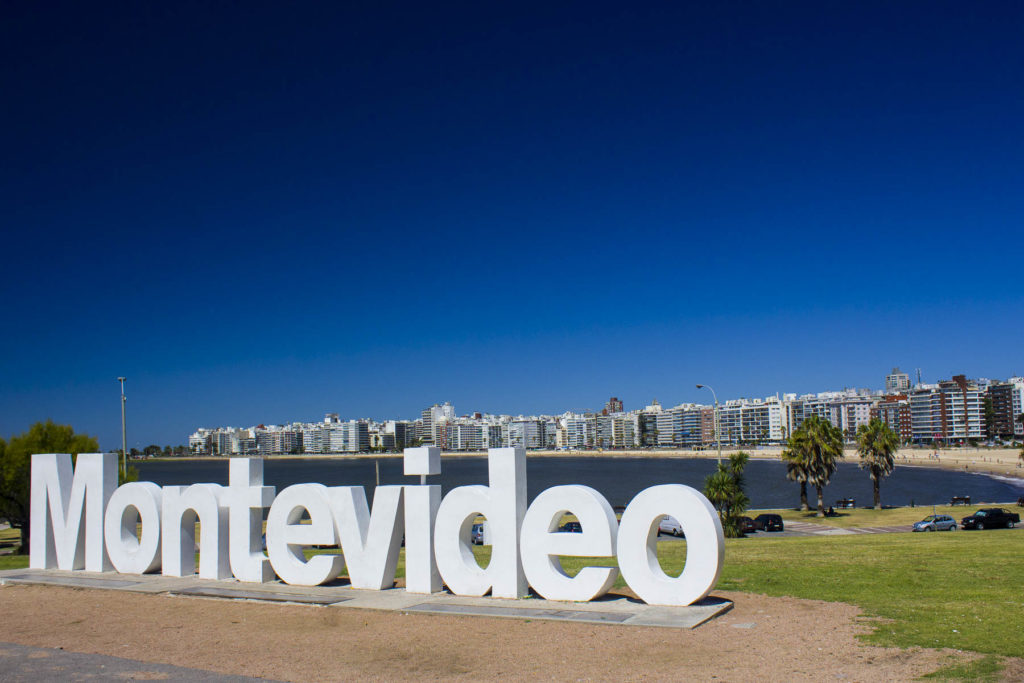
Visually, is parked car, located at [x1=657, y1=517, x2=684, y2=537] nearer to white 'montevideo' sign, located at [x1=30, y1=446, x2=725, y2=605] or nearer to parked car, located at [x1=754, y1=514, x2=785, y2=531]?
parked car, located at [x1=754, y1=514, x2=785, y2=531]

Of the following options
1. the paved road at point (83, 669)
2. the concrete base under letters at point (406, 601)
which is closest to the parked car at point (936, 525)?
the concrete base under letters at point (406, 601)

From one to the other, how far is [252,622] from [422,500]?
3.73m

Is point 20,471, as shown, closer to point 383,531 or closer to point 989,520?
point 383,531

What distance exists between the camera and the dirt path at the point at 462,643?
31.7 ft

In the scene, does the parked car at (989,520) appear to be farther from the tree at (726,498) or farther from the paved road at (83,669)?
the paved road at (83,669)

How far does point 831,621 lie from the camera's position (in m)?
11.9

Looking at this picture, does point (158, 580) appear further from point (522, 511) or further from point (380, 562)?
point (522, 511)

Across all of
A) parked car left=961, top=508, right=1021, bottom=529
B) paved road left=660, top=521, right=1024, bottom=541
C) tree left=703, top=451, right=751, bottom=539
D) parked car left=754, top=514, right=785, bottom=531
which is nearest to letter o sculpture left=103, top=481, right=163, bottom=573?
paved road left=660, top=521, right=1024, bottom=541

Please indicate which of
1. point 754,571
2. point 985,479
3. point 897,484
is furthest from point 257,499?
point 985,479

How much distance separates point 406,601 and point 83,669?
559 centimetres

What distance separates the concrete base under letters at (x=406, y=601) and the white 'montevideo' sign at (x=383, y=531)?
290mm

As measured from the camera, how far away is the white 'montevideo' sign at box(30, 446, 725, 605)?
13586mm

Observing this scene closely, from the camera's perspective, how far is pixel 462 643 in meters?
11.4

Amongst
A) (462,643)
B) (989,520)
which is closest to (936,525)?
(989,520)
